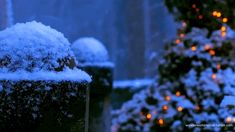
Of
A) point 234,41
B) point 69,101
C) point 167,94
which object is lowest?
point 69,101

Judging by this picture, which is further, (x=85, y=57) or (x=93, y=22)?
(x=93, y=22)

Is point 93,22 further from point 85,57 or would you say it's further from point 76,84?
point 76,84

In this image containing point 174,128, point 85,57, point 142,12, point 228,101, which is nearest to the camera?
point 228,101

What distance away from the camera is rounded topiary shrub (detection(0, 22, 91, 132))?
2479 mm

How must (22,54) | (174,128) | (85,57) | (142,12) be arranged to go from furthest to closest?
1. (142,12)
2. (174,128)
3. (85,57)
4. (22,54)

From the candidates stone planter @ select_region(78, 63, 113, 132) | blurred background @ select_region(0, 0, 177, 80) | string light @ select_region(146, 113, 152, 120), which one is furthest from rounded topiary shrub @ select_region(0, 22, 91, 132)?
blurred background @ select_region(0, 0, 177, 80)

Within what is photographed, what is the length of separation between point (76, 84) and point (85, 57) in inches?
102

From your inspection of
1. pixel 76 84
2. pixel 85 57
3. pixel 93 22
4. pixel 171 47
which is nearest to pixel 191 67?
pixel 171 47

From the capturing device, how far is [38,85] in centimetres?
249

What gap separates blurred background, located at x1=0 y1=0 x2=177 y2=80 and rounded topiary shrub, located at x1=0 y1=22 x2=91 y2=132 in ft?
36.0

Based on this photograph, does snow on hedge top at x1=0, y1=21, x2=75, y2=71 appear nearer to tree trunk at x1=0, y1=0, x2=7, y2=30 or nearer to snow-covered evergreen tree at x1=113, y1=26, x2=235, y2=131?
tree trunk at x1=0, y1=0, x2=7, y2=30

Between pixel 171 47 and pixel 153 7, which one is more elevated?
pixel 153 7

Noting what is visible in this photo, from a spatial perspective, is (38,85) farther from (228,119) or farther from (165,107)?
(165,107)

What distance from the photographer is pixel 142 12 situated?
1451 centimetres
